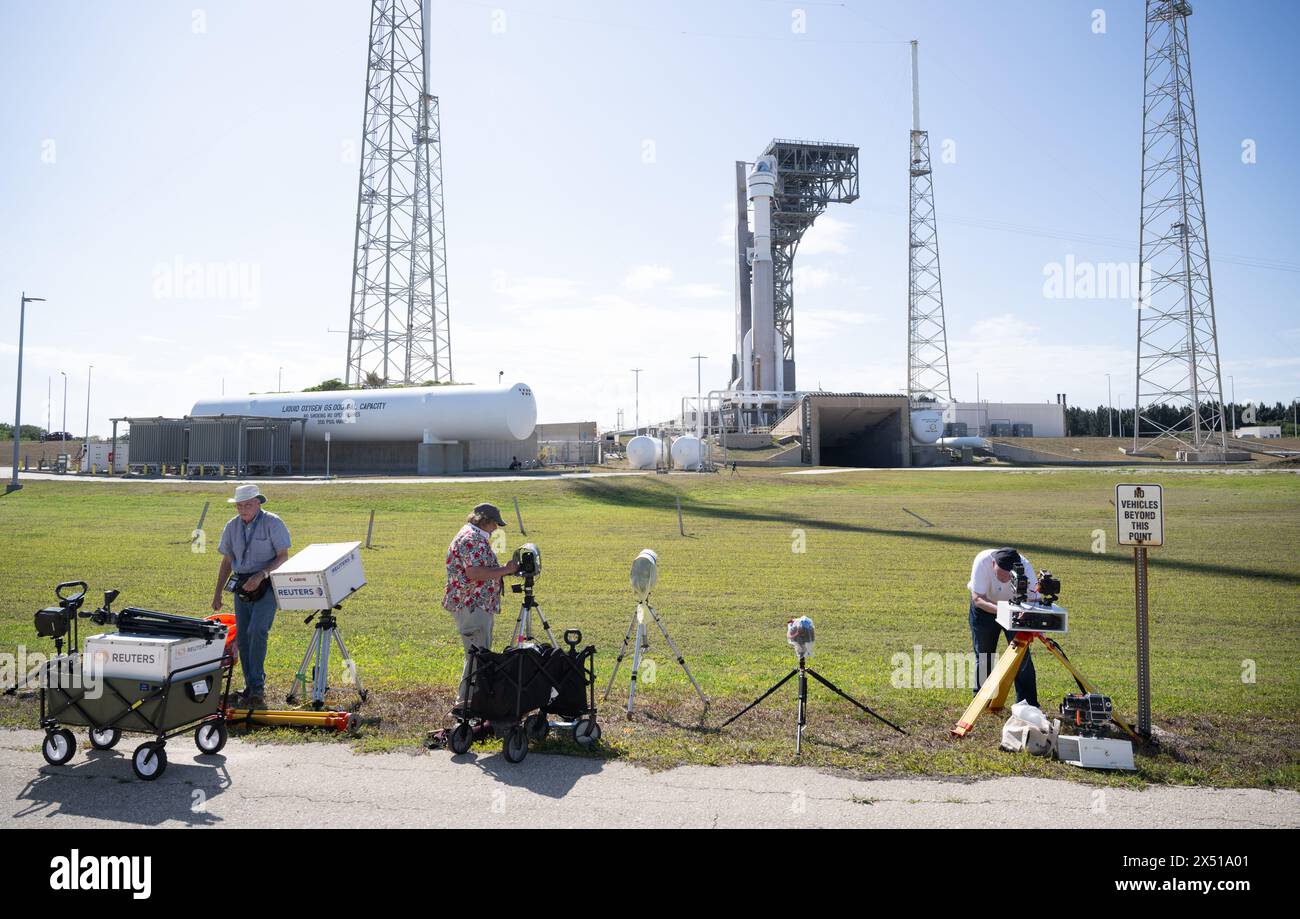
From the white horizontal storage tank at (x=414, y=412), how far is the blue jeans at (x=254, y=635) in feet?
130

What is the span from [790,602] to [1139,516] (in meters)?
8.05

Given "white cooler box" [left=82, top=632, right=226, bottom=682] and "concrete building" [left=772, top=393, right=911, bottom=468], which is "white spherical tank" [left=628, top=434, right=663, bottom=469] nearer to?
"concrete building" [left=772, top=393, right=911, bottom=468]

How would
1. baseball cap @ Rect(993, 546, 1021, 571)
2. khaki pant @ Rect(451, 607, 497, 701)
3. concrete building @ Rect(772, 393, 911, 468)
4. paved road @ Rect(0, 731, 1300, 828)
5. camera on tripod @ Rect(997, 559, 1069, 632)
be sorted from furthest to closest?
concrete building @ Rect(772, 393, 911, 468)
baseball cap @ Rect(993, 546, 1021, 571)
khaki pant @ Rect(451, 607, 497, 701)
camera on tripod @ Rect(997, 559, 1069, 632)
paved road @ Rect(0, 731, 1300, 828)

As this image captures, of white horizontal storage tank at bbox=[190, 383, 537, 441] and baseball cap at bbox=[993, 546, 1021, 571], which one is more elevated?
white horizontal storage tank at bbox=[190, 383, 537, 441]

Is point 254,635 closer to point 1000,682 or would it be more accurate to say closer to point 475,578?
point 475,578

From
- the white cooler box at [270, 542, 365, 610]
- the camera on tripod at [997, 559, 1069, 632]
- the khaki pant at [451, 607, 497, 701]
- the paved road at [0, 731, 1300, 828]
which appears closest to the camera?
the paved road at [0, 731, 1300, 828]

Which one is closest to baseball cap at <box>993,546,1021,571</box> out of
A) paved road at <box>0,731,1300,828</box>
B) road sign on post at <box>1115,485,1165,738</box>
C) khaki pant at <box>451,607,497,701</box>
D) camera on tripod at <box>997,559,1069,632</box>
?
camera on tripod at <box>997,559,1069,632</box>

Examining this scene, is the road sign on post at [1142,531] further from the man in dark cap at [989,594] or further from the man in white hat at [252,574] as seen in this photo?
the man in white hat at [252,574]

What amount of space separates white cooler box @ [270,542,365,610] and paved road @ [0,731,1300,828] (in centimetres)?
147

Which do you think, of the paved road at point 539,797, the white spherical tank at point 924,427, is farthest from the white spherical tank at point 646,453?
the paved road at point 539,797

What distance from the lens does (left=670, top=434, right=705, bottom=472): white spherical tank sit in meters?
58.3

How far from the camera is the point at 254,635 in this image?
26.0ft
